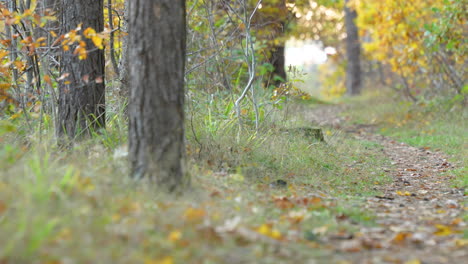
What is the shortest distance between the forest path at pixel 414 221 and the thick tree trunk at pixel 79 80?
2986 mm

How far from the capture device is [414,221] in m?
3.97

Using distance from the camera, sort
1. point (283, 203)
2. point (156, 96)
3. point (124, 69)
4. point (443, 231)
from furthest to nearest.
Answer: point (124, 69), point (283, 203), point (156, 96), point (443, 231)

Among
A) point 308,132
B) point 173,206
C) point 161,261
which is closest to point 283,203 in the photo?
point 173,206

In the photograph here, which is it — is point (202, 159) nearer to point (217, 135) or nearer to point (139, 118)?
point (217, 135)

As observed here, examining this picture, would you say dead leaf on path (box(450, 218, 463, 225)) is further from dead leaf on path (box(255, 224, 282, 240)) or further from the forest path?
dead leaf on path (box(255, 224, 282, 240))

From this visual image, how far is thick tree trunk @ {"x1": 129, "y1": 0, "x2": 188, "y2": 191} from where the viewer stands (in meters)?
3.90

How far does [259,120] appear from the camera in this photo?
691cm

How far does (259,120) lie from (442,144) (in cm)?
337

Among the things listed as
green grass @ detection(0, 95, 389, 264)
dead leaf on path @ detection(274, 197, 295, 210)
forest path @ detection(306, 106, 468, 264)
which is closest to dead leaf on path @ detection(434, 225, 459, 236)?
forest path @ detection(306, 106, 468, 264)

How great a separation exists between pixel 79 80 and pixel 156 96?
170 centimetres

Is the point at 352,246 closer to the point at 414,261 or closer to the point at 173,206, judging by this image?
the point at 414,261

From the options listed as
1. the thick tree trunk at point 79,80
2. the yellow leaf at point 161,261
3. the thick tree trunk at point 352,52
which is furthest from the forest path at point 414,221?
the thick tree trunk at point 352,52

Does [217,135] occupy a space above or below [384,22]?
below

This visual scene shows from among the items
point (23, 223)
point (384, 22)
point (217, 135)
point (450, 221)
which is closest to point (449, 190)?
point (450, 221)
